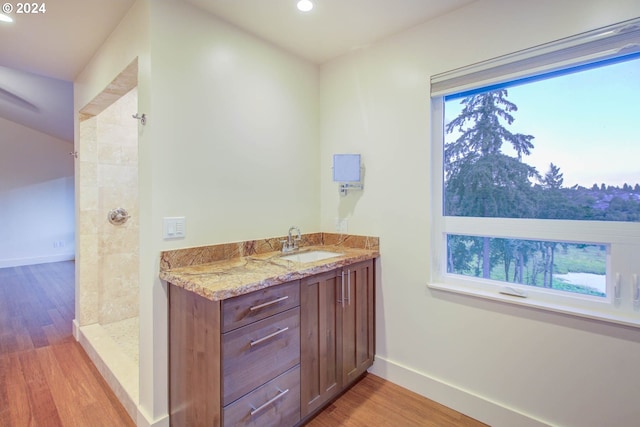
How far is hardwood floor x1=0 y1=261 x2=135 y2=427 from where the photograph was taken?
181cm

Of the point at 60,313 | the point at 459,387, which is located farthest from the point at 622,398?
the point at 60,313

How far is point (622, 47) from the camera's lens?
4.58 feet

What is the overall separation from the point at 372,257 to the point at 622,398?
4.65ft

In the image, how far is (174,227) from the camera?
166cm

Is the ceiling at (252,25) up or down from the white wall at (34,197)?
up

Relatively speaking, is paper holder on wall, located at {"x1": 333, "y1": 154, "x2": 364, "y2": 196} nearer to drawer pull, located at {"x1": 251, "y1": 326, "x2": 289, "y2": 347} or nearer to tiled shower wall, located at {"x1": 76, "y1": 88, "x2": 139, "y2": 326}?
drawer pull, located at {"x1": 251, "y1": 326, "x2": 289, "y2": 347}

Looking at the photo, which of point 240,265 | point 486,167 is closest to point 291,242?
point 240,265

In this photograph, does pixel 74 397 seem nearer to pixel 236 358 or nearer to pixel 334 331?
pixel 236 358

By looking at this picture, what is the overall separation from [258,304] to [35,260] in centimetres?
766

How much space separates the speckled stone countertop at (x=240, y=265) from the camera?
1.36 m

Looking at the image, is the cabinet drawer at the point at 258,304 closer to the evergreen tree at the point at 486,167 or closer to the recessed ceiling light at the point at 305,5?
the evergreen tree at the point at 486,167

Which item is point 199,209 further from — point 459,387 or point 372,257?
point 459,387

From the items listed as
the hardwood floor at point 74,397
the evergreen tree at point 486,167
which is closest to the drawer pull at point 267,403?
the hardwood floor at point 74,397

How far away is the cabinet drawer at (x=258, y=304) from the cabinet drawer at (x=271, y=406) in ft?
1.14
